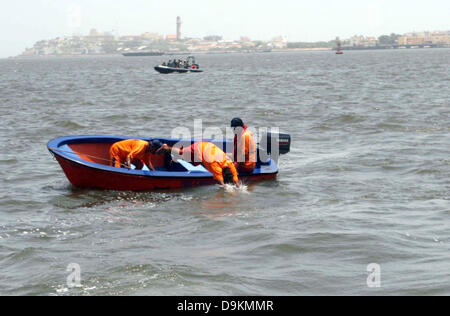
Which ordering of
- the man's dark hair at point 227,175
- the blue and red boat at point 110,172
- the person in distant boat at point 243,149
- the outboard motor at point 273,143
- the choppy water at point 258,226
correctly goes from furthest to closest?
the outboard motor at point 273,143 → the person in distant boat at point 243,149 → the man's dark hair at point 227,175 → the blue and red boat at point 110,172 → the choppy water at point 258,226

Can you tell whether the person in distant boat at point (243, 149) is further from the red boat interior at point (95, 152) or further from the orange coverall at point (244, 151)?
the red boat interior at point (95, 152)

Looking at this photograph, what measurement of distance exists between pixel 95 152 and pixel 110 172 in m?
1.71

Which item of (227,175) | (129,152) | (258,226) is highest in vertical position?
(129,152)

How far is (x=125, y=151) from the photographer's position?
1366cm

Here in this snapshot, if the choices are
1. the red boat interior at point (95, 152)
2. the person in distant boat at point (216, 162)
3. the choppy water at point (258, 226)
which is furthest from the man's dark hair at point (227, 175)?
the red boat interior at point (95, 152)

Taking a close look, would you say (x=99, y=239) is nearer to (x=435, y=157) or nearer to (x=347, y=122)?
(x=435, y=157)

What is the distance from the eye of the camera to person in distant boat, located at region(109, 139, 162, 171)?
13461 millimetres

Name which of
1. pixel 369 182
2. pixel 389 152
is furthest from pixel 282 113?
pixel 369 182

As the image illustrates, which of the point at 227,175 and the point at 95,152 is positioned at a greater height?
the point at 95,152

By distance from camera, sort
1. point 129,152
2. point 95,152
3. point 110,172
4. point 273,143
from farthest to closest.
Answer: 1. point 273,143
2. point 95,152
3. point 129,152
4. point 110,172

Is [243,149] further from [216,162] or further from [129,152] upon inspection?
[129,152]

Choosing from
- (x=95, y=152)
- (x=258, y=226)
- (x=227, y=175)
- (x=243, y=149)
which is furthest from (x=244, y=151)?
(x=95, y=152)

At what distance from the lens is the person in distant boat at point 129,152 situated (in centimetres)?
1346

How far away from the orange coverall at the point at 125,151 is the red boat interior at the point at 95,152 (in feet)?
2.51
